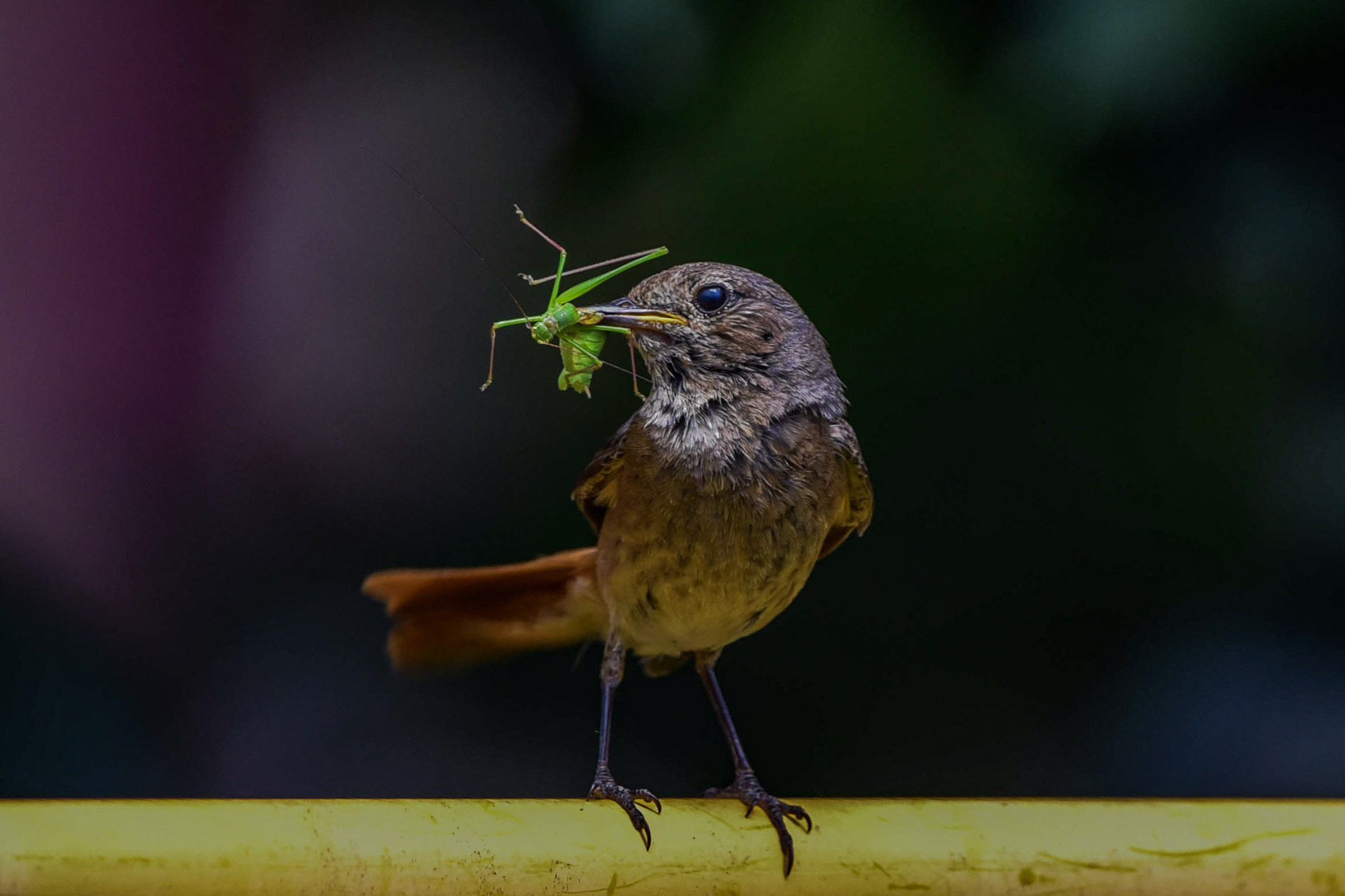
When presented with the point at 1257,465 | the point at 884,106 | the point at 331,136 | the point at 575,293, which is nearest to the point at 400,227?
the point at 331,136

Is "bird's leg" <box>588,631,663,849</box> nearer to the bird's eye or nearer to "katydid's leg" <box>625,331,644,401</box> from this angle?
"katydid's leg" <box>625,331,644,401</box>

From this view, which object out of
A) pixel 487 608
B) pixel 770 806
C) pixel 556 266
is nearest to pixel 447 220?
pixel 556 266

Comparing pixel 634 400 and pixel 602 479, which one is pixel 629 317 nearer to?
pixel 602 479

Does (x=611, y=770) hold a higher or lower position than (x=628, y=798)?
lower

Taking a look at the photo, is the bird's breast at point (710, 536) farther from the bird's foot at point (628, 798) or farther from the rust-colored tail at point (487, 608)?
the bird's foot at point (628, 798)

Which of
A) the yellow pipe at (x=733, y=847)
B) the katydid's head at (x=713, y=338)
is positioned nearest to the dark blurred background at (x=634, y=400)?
the katydid's head at (x=713, y=338)

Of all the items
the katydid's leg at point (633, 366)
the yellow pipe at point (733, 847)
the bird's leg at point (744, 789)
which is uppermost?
the katydid's leg at point (633, 366)
